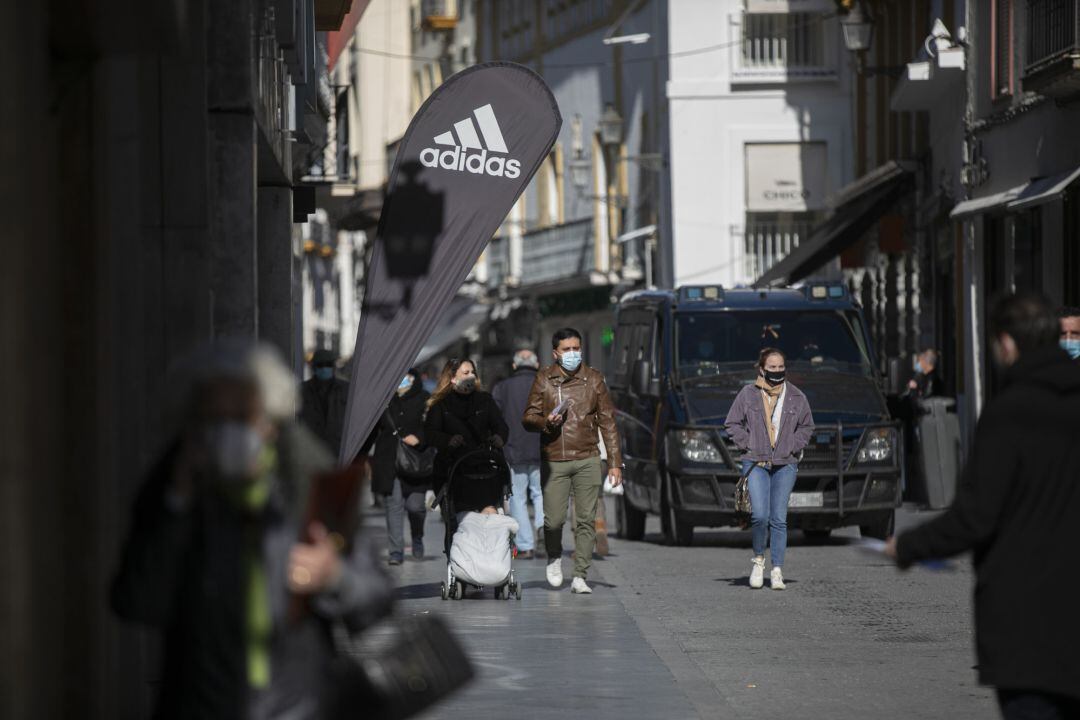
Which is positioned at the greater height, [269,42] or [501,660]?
[269,42]

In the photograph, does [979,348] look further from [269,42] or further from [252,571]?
[252,571]

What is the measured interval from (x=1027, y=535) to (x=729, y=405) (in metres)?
14.6

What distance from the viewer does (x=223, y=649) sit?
519 cm

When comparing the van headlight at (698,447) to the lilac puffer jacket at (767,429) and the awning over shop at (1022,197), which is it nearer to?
the lilac puffer jacket at (767,429)

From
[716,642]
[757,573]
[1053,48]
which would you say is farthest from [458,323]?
[716,642]

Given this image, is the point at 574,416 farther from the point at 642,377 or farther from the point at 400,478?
the point at 642,377

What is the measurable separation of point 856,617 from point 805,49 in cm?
2843

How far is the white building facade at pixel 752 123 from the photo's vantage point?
41750 mm

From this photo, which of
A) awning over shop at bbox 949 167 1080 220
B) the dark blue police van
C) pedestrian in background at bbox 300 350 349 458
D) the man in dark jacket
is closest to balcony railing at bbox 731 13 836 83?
awning over shop at bbox 949 167 1080 220

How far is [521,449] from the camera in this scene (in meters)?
19.6

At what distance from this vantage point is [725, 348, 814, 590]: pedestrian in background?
16734 millimetres

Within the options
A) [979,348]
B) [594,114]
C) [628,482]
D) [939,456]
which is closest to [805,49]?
[594,114]

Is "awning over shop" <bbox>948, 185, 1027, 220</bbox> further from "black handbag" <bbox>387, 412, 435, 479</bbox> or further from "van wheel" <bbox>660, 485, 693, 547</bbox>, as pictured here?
"black handbag" <bbox>387, 412, 435, 479</bbox>

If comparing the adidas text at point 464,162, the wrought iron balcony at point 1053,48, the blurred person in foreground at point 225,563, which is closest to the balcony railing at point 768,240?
the wrought iron balcony at point 1053,48
